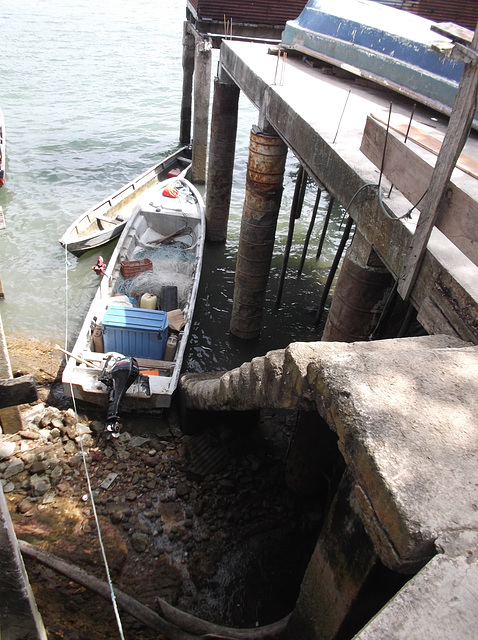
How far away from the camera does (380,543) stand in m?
2.29

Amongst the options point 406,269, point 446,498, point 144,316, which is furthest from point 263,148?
point 446,498

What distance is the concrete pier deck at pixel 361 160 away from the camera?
11.9 ft

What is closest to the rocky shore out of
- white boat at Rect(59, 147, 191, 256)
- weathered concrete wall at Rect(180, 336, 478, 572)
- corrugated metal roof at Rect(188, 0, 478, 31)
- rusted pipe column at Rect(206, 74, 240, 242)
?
weathered concrete wall at Rect(180, 336, 478, 572)

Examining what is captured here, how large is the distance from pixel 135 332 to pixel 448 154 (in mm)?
5940

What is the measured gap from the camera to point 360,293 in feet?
16.6

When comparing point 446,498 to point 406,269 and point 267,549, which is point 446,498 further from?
point 267,549

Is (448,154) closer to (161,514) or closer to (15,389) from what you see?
(15,389)

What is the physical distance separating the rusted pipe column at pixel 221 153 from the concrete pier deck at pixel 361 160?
1.04 m

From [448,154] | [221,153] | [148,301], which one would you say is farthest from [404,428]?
[221,153]

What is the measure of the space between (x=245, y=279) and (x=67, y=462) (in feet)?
14.5

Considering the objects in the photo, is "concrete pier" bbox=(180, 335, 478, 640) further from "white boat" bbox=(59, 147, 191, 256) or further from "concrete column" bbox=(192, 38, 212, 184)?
"concrete column" bbox=(192, 38, 212, 184)

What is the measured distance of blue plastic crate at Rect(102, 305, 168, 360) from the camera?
8.02 meters

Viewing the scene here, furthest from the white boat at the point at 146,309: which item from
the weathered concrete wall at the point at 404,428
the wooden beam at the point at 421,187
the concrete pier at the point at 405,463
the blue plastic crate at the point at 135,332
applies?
the wooden beam at the point at 421,187

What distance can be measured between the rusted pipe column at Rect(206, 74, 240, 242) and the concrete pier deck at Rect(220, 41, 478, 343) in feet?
3.40
